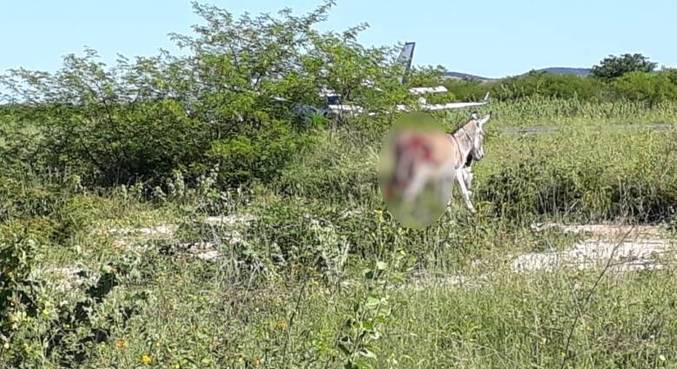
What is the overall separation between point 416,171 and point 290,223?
21.9ft

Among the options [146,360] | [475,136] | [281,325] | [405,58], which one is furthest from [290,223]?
[405,58]

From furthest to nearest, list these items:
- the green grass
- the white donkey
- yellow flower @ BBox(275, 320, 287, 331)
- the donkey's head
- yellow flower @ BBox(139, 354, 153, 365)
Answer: the donkey's head < yellow flower @ BBox(275, 320, 287, 331) < the green grass < yellow flower @ BBox(139, 354, 153, 365) < the white donkey

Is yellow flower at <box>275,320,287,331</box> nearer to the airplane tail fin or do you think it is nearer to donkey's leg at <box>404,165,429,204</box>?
donkey's leg at <box>404,165,429,204</box>

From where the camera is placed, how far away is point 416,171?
95 cm

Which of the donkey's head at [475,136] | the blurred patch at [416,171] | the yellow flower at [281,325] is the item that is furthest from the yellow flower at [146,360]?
the donkey's head at [475,136]

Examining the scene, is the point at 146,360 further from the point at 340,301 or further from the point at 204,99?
the point at 204,99

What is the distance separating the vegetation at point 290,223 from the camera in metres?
3.59

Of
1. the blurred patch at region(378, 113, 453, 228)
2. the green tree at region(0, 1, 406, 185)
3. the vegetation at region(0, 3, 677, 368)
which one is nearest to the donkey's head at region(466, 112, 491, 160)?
the vegetation at region(0, 3, 677, 368)

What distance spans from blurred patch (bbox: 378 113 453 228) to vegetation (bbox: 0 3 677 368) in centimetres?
175

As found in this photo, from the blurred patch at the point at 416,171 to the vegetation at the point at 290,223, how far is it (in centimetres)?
175

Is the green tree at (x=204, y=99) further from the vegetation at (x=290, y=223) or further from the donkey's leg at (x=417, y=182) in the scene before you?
the donkey's leg at (x=417, y=182)

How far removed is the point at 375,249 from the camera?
20.5 ft

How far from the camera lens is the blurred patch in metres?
0.96

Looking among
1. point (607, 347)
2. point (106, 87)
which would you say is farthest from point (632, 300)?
point (106, 87)
